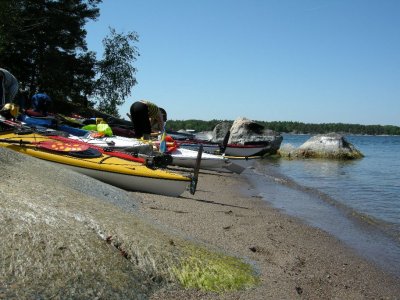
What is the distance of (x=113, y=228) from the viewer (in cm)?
462

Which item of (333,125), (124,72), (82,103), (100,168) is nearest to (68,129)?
(100,168)

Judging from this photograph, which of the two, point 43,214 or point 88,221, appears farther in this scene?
point 88,221

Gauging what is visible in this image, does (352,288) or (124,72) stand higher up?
(124,72)

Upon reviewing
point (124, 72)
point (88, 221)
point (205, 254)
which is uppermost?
point (124, 72)

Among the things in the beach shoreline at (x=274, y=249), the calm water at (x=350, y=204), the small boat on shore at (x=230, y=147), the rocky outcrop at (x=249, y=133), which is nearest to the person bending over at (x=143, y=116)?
the small boat on shore at (x=230, y=147)

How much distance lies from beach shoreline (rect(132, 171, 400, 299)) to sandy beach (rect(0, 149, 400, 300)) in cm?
2

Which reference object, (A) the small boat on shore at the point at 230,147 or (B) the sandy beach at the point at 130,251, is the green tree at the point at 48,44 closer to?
(A) the small boat on shore at the point at 230,147

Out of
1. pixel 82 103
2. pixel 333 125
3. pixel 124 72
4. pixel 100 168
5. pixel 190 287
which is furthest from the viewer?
pixel 333 125

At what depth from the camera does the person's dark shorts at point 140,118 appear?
15.7 m

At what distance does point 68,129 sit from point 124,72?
791 inches

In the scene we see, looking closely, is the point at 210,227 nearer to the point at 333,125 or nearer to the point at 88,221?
the point at 88,221

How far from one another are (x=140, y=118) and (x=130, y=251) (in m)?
11.8

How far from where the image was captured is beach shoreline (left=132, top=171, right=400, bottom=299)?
188 inches

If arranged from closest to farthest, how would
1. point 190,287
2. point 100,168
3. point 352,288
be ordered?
point 190,287
point 352,288
point 100,168
